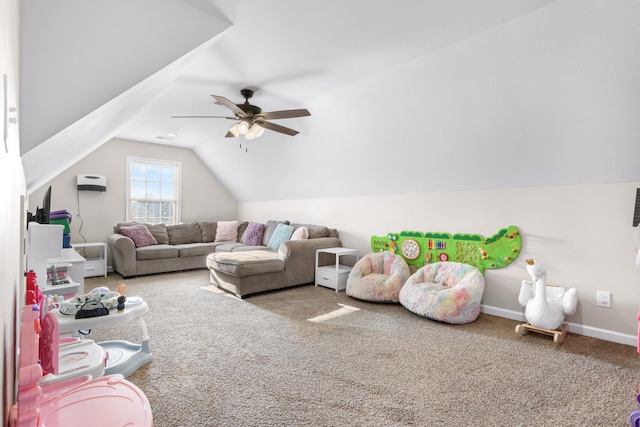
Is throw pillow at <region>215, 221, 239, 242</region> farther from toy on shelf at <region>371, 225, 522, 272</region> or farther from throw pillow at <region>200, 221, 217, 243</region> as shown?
toy on shelf at <region>371, 225, 522, 272</region>

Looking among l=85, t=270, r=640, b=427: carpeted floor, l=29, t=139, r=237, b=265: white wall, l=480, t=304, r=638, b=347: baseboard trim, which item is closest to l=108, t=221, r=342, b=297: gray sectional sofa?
l=29, t=139, r=237, b=265: white wall

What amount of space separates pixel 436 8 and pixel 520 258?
252 cm

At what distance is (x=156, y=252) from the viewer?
214 inches

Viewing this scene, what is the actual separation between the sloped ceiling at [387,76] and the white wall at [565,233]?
0.16 metres

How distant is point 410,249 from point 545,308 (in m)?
1.69

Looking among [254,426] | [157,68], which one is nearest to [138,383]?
[254,426]

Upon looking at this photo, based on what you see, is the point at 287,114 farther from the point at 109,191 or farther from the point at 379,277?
the point at 109,191

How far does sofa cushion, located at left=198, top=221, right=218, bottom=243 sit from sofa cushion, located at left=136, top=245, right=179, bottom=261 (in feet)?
2.90

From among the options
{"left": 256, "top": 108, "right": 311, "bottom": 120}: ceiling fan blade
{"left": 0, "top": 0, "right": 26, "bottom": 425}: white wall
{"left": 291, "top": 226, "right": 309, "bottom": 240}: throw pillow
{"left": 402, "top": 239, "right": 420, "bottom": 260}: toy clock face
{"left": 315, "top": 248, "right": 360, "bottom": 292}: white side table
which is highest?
{"left": 256, "top": 108, "right": 311, "bottom": 120}: ceiling fan blade

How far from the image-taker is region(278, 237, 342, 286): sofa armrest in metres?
4.57

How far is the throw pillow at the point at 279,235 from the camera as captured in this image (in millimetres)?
5423

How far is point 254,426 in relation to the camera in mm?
1696

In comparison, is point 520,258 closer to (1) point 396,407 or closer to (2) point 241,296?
(1) point 396,407

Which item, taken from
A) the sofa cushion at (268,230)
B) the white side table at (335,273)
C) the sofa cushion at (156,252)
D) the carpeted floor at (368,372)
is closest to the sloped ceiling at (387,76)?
the white side table at (335,273)
